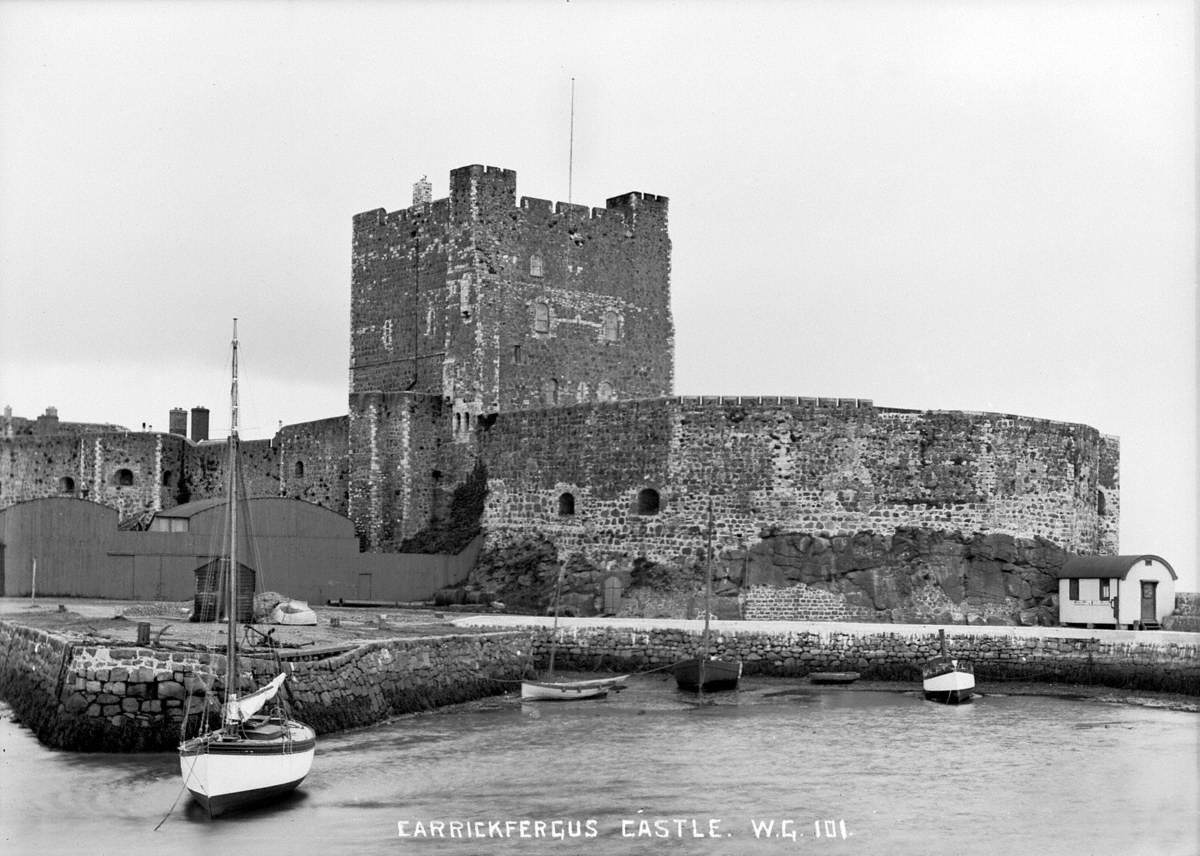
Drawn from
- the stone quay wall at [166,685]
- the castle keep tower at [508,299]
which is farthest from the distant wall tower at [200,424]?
the stone quay wall at [166,685]

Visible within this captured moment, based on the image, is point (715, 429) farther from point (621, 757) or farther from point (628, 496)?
point (621, 757)

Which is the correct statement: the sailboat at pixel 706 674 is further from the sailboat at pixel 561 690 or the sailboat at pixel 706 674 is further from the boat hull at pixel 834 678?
the sailboat at pixel 561 690

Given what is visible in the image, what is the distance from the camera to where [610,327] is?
50000mm

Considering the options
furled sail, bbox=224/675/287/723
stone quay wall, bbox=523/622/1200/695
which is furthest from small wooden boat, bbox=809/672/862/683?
furled sail, bbox=224/675/287/723

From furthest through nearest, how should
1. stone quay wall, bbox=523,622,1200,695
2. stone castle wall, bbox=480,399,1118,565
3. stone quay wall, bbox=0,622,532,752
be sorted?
stone castle wall, bbox=480,399,1118,565 → stone quay wall, bbox=523,622,1200,695 → stone quay wall, bbox=0,622,532,752

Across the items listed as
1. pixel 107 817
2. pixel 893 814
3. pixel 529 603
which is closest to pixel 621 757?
pixel 893 814

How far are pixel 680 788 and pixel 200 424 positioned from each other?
36.8m

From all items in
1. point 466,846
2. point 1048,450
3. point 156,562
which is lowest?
point 466,846

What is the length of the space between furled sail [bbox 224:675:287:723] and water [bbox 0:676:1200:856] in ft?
3.89

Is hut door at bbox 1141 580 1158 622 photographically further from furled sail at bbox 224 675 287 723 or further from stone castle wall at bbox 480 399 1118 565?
furled sail at bbox 224 675 287 723

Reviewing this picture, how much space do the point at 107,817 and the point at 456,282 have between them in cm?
2704

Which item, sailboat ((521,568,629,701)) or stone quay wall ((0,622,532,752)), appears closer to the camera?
stone quay wall ((0,622,532,752))

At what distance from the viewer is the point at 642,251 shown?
50656mm

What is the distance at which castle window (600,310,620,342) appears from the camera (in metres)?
49.8
